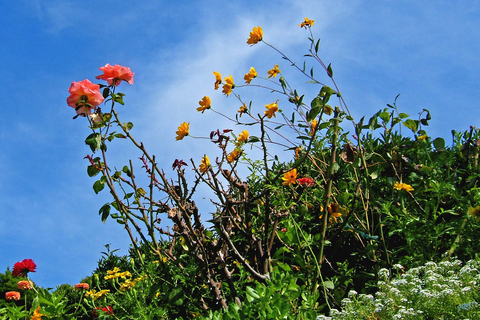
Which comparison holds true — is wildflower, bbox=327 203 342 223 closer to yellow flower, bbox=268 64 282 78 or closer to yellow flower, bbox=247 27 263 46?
yellow flower, bbox=268 64 282 78

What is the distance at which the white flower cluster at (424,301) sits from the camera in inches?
73.4

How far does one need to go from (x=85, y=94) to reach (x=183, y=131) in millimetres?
872

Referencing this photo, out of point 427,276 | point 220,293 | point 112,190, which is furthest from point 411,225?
point 112,190

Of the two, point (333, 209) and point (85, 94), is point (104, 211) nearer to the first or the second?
point (85, 94)

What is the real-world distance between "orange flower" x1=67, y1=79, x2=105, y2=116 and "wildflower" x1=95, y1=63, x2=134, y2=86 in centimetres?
9

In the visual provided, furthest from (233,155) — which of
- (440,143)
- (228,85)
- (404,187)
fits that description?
(440,143)

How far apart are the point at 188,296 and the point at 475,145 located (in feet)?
7.31

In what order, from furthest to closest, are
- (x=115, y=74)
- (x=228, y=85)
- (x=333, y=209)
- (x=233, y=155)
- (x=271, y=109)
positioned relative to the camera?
(x=228, y=85), (x=271, y=109), (x=233, y=155), (x=333, y=209), (x=115, y=74)

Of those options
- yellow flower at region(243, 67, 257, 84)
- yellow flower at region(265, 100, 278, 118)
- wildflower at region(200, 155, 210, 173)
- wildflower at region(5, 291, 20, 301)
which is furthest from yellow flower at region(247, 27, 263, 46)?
wildflower at region(5, 291, 20, 301)

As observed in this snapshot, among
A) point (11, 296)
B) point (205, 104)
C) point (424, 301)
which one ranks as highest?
point (205, 104)

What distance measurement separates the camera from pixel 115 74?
2.72 metres

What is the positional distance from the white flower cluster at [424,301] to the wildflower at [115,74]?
5.47 ft

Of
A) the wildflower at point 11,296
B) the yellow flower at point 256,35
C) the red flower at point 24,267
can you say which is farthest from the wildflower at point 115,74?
the wildflower at point 11,296

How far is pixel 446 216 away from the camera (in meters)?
3.35
